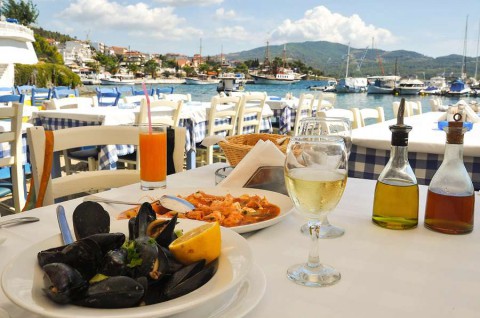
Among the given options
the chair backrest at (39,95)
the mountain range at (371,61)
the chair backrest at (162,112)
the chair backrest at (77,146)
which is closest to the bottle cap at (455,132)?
the chair backrest at (77,146)

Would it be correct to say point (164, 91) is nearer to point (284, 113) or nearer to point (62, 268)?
point (284, 113)

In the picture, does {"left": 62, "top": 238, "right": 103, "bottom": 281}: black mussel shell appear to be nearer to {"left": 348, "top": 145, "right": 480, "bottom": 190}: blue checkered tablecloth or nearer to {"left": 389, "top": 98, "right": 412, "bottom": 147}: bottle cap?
{"left": 389, "top": 98, "right": 412, "bottom": 147}: bottle cap

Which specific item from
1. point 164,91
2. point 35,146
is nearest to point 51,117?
point 35,146

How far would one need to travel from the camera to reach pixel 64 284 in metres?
0.41

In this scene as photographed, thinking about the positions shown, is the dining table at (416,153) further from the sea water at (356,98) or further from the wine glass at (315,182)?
the sea water at (356,98)

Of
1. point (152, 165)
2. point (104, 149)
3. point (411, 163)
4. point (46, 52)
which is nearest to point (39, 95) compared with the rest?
point (104, 149)

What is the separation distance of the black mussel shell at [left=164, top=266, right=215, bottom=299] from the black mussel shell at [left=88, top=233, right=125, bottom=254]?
0.35ft

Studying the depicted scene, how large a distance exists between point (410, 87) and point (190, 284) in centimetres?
3407

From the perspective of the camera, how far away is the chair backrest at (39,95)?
832 cm

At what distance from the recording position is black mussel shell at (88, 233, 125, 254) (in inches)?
19.6

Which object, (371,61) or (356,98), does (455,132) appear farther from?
(371,61)

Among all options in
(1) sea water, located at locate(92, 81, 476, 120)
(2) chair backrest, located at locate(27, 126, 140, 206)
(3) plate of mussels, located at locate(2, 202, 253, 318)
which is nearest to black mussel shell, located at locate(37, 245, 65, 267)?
(3) plate of mussels, located at locate(2, 202, 253, 318)

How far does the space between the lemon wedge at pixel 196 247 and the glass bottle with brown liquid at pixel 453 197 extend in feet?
1.53

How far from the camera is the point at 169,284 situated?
0.45 m
